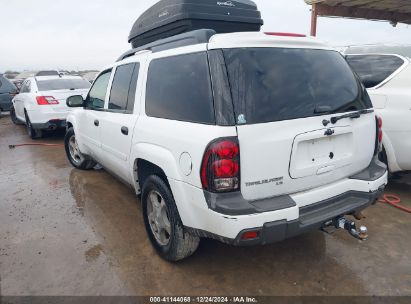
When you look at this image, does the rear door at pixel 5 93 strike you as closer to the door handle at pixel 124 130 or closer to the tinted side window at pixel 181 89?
the door handle at pixel 124 130

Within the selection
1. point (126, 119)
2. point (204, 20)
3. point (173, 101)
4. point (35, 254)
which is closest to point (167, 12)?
point (204, 20)

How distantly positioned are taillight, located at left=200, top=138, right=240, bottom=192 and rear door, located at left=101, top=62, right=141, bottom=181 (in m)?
1.26

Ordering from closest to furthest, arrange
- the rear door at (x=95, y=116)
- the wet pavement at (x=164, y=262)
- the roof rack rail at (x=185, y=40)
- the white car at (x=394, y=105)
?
the roof rack rail at (x=185, y=40), the wet pavement at (x=164, y=262), the white car at (x=394, y=105), the rear door at (x=95, y=116)

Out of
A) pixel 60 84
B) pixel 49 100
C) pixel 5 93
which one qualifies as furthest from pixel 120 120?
pixel 5 93

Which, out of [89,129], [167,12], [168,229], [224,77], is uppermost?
[167,12]

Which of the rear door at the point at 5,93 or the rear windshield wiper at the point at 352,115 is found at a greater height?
the rear windshield wiper at the point at 352,115

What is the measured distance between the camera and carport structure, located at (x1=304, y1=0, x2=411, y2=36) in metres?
8.67

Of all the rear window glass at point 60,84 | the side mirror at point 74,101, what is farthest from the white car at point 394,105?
the rear window glass at point 60,84

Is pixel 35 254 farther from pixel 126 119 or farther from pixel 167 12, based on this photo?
pixel 167 12

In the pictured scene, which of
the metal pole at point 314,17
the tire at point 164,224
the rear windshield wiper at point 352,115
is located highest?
the metal pole at point 314,17

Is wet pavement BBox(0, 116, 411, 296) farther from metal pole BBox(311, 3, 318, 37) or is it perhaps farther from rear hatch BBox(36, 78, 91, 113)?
metal pole BBox(311, 3, 318, 37)

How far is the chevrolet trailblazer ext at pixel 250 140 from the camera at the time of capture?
219 centimetres

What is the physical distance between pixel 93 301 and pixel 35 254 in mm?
1061

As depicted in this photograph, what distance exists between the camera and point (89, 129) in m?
4.64
